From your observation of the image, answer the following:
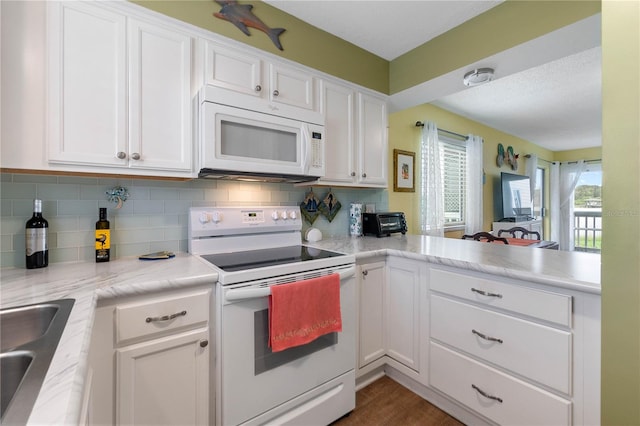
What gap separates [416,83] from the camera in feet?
7.57

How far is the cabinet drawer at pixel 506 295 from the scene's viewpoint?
121 centimetres

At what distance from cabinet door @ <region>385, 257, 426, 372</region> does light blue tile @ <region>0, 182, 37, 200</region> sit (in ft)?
6.58

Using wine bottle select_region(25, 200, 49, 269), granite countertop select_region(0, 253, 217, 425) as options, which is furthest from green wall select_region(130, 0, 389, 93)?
granite countertop select_region(0, 253, 217, 425)

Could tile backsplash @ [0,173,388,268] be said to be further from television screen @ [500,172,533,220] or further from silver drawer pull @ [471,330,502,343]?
television screen @ [500,172,533,220]

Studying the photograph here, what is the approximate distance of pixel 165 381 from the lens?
1159mm

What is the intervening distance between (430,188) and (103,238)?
3.05m

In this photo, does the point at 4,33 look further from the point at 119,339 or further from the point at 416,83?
the point at 416,83

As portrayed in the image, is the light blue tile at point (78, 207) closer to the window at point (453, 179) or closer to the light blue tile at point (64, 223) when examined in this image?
the light blue tile at point (64, 223)

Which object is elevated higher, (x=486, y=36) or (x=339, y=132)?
(x=486, y=36)

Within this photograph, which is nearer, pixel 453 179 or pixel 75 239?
pixel 75 239

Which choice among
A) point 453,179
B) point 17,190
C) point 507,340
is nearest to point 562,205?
point 453,179

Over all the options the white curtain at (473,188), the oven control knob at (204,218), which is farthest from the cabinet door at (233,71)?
the white curtain at (473,188)

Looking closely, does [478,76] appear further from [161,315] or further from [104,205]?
[104,205]

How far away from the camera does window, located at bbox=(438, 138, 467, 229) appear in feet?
12.2
